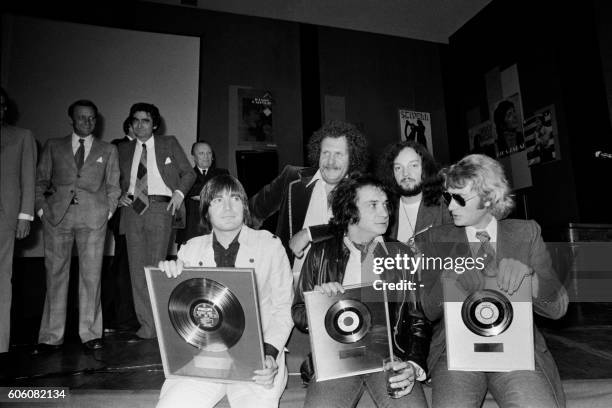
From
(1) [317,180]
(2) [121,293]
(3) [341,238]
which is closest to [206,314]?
(3) [341,238]

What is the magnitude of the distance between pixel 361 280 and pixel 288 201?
94cm

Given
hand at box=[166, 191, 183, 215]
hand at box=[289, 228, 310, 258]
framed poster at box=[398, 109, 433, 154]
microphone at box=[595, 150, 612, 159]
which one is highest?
framed poster at box=[398, 109, 433, 154]

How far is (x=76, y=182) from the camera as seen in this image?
3066 mm

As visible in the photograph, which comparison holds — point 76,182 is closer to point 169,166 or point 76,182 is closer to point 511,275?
point 169,166

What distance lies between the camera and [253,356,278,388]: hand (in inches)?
56.0

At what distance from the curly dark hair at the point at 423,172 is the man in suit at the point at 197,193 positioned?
194 centimetres

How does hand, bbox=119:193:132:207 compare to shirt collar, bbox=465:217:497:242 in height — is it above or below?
above

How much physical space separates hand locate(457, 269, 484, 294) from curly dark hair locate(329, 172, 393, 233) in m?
0.47

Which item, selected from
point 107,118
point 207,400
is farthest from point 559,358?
point 107,118

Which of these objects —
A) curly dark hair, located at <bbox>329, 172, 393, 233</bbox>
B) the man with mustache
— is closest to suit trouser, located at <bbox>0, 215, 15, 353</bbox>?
curly dark hair, located at <bbox>329, 172, 393, 233</bbox>

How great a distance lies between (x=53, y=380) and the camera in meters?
2.19

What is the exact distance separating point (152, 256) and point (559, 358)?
299 centimetres

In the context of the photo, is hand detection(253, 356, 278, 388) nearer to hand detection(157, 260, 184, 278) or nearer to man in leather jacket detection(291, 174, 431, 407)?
man in leather jacket detection(291, 174, 431, 407)

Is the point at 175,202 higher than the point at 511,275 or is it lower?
higher
